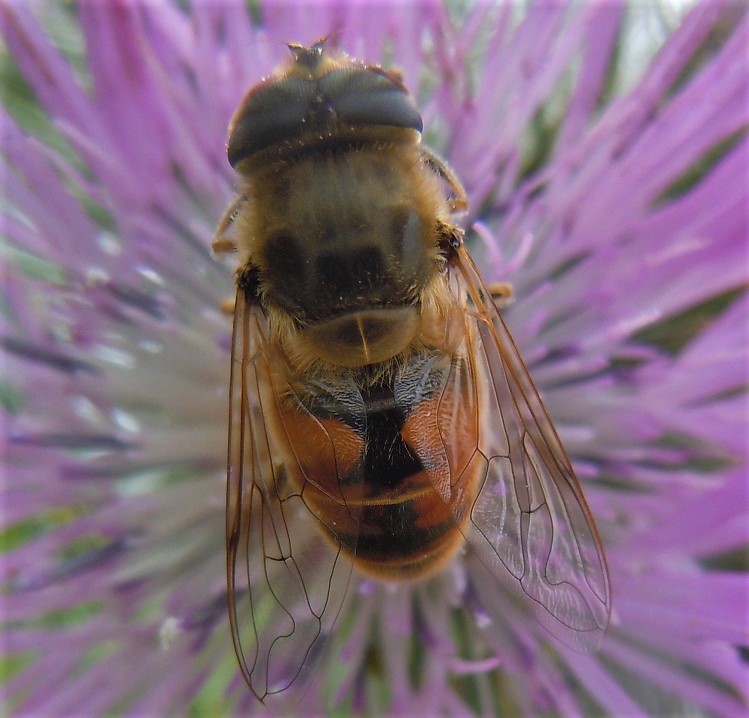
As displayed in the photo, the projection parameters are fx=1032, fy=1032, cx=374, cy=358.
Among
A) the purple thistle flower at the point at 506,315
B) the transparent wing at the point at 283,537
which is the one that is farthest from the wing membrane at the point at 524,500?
the purple thistle flower at the point at 506,315

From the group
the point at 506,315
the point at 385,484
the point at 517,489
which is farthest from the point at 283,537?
the point at 506,315

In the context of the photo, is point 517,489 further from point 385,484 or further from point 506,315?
point 506,315

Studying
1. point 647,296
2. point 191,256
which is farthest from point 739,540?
point 191,256

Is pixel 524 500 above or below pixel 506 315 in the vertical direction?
below

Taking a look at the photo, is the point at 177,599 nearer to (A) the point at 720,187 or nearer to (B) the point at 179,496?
(B) the point at 179,496

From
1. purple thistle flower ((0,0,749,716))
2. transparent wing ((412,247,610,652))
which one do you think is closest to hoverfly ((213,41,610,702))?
transparent wing ((412,247,610,652))

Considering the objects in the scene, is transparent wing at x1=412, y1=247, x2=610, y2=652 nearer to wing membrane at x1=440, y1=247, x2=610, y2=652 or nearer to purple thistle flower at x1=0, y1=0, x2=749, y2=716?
wing membrane at x1=440, y1=247, x2=610, y2=652

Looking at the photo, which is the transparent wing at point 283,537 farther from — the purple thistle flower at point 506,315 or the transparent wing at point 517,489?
the purple thistle flower at point 506,315
